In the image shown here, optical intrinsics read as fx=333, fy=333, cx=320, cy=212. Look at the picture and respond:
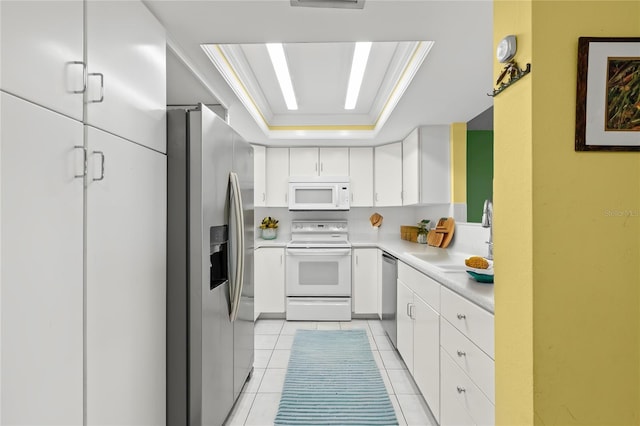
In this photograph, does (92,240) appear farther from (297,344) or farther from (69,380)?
(297,344)

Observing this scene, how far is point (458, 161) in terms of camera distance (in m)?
3.37

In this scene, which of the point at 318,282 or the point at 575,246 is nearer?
the point at 575,246

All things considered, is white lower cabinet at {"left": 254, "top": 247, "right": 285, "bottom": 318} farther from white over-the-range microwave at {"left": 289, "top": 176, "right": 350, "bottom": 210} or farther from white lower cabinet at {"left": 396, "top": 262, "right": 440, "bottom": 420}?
white lower cabinet at {"left": 396, "top": 262, "right": 440, "bottom": 420}

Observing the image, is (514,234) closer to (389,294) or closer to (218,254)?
(218,254)

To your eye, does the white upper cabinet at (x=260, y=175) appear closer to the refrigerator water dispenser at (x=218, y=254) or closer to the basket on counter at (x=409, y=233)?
the basket on counter at (x=409, y=233)

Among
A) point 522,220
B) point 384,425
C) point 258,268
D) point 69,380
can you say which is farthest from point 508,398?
point 258,268

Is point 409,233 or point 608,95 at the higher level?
point 608,95

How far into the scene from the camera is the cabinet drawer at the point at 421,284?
188 cm

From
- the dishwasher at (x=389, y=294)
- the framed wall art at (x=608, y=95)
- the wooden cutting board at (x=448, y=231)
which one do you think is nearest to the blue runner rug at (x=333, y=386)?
the dishwasher at (x=389, y=294)

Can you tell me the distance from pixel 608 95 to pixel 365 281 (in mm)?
3259

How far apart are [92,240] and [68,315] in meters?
0.23

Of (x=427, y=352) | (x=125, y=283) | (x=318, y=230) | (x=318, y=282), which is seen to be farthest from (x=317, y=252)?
(x=125, y=283)

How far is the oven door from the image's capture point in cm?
393

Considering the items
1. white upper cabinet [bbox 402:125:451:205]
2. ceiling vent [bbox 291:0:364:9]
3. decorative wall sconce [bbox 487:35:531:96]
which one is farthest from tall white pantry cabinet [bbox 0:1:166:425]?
white upper cabinet [bbox 402:125:451:205]
